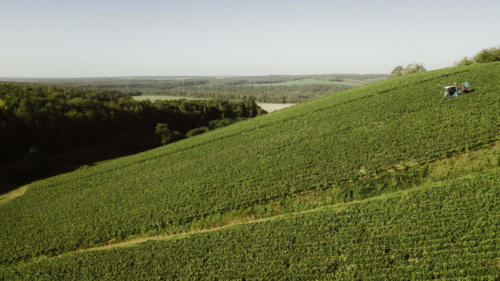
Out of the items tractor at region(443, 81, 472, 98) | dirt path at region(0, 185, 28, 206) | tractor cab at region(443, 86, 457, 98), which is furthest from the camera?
dirt path at region(0, 185, 28, 206)

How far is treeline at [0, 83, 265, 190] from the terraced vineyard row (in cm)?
3670

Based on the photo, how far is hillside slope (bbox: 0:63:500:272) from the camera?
25156 mm

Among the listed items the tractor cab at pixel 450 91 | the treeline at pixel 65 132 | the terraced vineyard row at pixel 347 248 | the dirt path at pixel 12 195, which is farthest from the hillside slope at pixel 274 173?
the treeline at pixel 65 132

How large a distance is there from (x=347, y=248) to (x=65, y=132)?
70.3 meters

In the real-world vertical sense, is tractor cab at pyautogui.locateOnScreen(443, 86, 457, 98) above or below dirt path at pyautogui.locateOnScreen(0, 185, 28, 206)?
above

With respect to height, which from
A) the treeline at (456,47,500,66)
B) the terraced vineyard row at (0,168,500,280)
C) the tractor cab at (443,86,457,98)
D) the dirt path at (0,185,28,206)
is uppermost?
the treeline at (456,47,500,66)

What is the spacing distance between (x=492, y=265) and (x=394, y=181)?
9.55 meters

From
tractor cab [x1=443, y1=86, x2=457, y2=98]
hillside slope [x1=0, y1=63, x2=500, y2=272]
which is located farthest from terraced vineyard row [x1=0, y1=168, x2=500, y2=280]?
tractor cab [x1=443, y1=86, x2=457, y2=98]

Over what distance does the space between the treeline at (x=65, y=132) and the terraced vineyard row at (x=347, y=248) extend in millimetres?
36700

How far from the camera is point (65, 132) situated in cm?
6147

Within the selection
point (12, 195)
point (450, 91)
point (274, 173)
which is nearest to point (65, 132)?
point (12, 195)

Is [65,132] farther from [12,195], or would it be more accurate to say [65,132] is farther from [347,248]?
[347,248]

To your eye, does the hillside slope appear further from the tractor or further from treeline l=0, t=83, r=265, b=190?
treeline l=0, t=83, r=265, b=190

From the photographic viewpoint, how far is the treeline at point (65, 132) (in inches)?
2016
